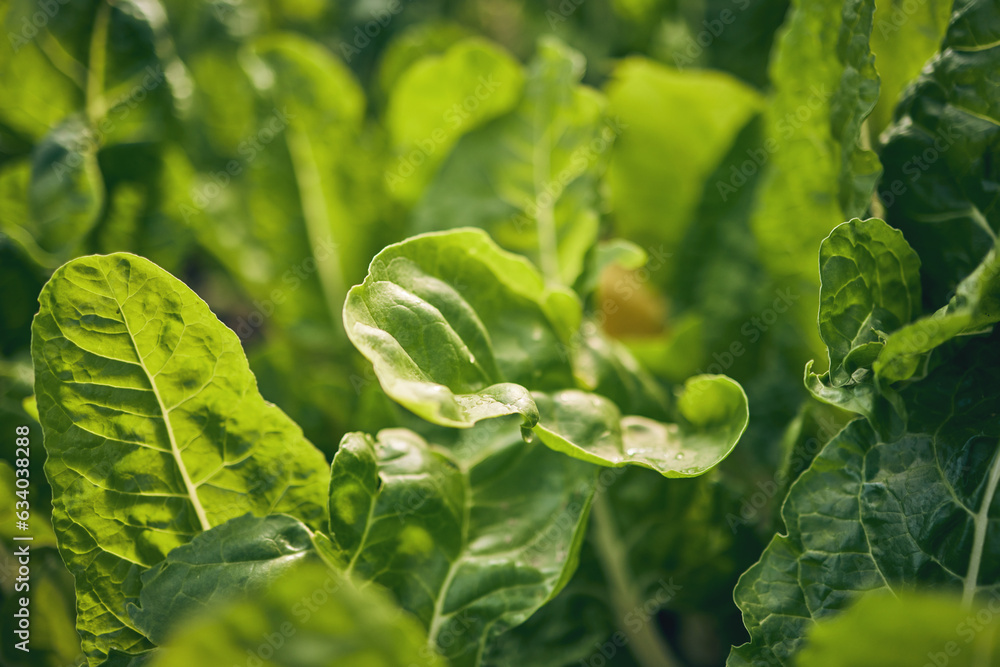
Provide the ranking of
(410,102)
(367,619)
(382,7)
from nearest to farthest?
(367,619), (410,102), (382,7)

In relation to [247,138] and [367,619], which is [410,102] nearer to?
[247,138]

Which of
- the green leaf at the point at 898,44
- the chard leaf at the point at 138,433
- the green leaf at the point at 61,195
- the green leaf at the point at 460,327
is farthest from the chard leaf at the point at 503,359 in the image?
the green leaf at the point at 61,195

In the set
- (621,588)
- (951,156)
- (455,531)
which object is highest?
(951,156)

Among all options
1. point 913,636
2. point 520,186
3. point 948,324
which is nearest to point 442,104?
point 520,186

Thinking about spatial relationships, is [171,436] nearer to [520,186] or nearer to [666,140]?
[520,186]

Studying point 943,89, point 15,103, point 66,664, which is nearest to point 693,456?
point 943,89

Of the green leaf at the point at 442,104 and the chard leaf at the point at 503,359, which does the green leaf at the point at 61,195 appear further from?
the chard leaf at the point at 503,359
